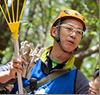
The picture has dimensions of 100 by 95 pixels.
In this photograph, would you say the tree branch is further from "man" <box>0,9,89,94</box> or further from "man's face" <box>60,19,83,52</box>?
"man's face" <box>60,19,83,52</box>

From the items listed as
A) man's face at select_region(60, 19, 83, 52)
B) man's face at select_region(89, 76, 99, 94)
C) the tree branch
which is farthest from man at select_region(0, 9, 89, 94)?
the tree branch

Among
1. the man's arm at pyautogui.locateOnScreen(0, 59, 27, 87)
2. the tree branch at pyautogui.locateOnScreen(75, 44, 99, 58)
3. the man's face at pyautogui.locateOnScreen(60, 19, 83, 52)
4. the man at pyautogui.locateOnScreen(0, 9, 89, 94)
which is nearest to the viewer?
the man's arm at pyautogui.locateOnScreen(0, 59, 27, 87)

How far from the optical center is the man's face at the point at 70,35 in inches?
92.1

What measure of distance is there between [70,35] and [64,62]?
459 mm

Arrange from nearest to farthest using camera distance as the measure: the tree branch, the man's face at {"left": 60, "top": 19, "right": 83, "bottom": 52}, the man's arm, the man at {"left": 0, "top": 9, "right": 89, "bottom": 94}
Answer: the man's arm → the man at {"left": 0, "top": 9, "right": 89, "bottom": 94} → the man's face at {"left": 60, "top": 19, "right": 83, "bottom": 52} → the tree branch

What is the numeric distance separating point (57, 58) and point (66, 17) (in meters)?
0.71

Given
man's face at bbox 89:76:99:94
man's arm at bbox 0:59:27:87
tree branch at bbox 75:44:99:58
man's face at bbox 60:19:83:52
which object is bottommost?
tree branch at bbox 75:44:99:58

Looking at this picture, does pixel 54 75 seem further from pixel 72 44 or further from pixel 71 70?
pixel 72 44

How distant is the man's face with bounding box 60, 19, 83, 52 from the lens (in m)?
2.34

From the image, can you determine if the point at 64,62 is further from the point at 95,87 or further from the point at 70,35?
the point at 95,87

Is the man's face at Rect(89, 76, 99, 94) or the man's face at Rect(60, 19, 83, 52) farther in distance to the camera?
the man's face at Rect(60, 19, 83, 52)

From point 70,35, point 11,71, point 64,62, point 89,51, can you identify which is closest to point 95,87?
point 64,62

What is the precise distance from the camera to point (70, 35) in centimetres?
234

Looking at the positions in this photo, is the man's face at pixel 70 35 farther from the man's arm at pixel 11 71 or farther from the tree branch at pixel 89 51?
the tree branch at pixel 89 51
